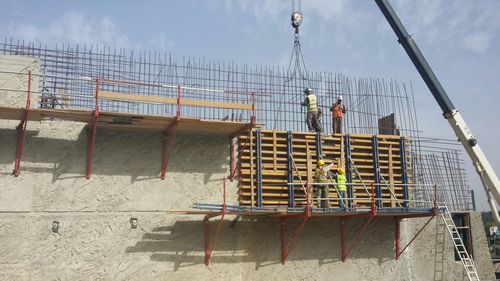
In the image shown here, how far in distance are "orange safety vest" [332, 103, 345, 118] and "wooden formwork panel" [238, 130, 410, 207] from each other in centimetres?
96

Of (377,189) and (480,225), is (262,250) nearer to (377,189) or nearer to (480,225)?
(377,189)

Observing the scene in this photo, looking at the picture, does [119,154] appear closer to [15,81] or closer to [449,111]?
[15,81]

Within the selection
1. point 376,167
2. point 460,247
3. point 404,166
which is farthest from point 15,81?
point 460,247

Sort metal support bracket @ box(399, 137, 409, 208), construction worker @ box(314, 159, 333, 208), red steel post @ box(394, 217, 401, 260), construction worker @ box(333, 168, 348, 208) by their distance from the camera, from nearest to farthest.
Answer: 1. construction worker @ box(314, 159, 333, 208)
2. construction worker @ box(333, 168, 348, 208)
3. red steel post @ box(394, 217, 401, 260)
4. metal support bracket @ box(399, 137, 409, 208)

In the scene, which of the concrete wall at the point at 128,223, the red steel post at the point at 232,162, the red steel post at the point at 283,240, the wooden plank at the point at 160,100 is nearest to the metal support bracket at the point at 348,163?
the concrete wall at the point at 128,223

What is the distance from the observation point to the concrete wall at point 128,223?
45.9 ft

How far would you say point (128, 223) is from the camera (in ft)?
48.6

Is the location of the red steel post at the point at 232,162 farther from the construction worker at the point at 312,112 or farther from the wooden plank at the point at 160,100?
the construction worker at the point at 312,112

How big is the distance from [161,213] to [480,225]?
12.1 m

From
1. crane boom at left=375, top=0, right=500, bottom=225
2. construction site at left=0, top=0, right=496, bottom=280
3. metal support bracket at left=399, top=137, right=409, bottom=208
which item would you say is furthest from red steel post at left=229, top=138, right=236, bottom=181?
crane boom at left=375, top=0, right=500, bottom=225

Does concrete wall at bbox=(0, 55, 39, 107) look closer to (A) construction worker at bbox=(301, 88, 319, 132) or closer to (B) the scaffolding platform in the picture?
(B) the scaffolding platform

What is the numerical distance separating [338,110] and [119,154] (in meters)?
7.89

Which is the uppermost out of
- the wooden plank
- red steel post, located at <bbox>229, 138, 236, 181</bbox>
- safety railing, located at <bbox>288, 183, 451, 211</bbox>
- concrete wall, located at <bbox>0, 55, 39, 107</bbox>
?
concrete wall, located at <bbox>0, 55, 39, 107</bbox>

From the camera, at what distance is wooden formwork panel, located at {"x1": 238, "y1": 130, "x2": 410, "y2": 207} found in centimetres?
1650
